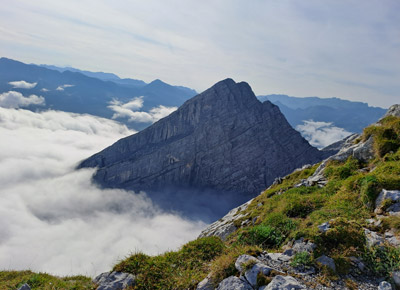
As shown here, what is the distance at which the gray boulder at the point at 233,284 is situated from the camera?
27.3ft

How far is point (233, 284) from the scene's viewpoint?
336 inches

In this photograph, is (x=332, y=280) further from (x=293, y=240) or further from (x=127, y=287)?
(x=127, y=287)

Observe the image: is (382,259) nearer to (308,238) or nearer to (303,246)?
(308,238)

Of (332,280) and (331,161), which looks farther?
(331,161)

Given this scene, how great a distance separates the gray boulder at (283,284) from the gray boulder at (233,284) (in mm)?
563

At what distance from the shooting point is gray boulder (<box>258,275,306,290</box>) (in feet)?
25.2

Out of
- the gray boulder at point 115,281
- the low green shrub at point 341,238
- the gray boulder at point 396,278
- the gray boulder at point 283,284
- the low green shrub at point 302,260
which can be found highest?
the low green shrub at point 341,238

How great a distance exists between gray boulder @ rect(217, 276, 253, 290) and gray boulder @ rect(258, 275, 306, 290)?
56 cm

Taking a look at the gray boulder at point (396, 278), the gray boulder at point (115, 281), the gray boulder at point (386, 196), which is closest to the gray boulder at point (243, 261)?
the gray boulder at point (396, 278)

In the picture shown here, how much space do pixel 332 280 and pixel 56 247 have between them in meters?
190

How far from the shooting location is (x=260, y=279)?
27.2 feet

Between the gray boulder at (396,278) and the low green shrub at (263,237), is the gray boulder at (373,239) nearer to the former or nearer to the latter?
the gray boulder at (396,278)

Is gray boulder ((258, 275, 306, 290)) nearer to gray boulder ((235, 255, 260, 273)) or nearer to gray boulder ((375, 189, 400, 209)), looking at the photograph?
gray boulder ((235, 255, 260, 273))

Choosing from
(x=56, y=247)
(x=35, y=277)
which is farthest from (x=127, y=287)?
(x=56, y=247)
